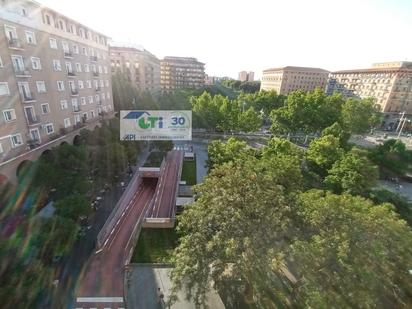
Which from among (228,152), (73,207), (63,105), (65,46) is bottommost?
(73,207)

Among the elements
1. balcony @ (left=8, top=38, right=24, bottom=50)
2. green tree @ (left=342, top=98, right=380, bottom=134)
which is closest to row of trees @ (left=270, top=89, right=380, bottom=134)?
green tree @ (left=342, top=98, right=380, bottom=134)

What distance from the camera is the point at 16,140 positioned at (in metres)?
22.5

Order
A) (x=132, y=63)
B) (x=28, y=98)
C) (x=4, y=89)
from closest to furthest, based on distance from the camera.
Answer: (x=4, y=89) → (x=28, y=98) → (x=132, y=63)

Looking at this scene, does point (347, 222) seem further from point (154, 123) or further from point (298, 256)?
point (154, 123)

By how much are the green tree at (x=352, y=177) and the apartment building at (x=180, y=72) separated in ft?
288

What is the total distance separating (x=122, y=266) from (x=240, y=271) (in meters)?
10.0

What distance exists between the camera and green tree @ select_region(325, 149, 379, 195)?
67.5 feet

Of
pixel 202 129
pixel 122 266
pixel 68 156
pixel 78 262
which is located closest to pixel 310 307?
pixel 122 266

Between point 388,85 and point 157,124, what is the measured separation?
2890 inches

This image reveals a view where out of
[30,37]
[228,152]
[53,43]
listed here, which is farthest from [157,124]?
[53,43]

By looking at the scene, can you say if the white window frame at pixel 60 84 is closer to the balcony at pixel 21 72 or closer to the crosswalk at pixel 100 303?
the balcony at pixel 21 72

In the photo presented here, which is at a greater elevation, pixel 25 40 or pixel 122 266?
pixel 25 40

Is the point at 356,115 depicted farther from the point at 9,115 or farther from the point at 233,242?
the point at 9,115

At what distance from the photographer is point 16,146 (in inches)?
886
